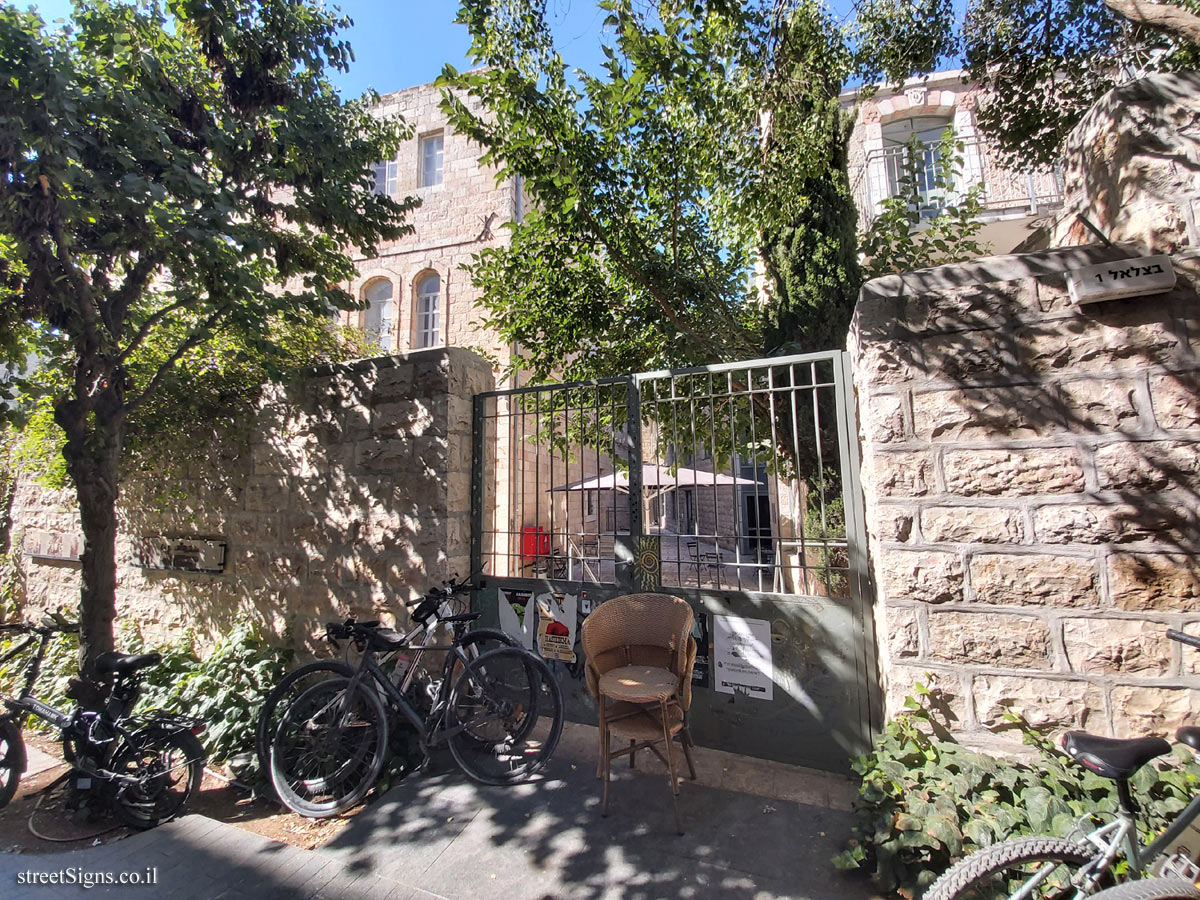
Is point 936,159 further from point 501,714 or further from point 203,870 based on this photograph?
point 203,870

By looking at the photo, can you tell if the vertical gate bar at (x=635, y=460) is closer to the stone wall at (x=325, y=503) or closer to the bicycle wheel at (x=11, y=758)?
the stone wall at (x=325, y=503)

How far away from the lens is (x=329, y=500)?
4250 millimetres

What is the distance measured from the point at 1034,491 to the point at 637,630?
2.09m

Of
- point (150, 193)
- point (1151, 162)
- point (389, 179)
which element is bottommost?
point (1151, 162)

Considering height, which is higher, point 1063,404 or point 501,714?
point 1063,404

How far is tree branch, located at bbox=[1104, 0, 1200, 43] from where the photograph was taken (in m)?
2.95

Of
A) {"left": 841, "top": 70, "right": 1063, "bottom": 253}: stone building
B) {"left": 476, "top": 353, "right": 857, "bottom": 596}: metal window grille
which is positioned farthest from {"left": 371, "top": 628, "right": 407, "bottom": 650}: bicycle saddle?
{"left": 841, "top": 70, "right": 1063, "bottom": 253}: stone building

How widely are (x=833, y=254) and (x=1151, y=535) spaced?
10.3 feet

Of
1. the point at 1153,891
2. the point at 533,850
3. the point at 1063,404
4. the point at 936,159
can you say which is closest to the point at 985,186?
the point at 936,159

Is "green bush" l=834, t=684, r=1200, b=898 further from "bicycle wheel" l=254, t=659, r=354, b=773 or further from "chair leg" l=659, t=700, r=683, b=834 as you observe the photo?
"bicycle wheel" l=254, t=659, r=354, b=773

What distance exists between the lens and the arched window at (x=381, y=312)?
1190cm

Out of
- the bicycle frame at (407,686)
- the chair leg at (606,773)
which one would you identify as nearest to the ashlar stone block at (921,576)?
the chair leg at (606,773)

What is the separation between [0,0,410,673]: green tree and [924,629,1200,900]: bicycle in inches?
179

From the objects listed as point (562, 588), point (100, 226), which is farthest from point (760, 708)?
point (100, 226)
